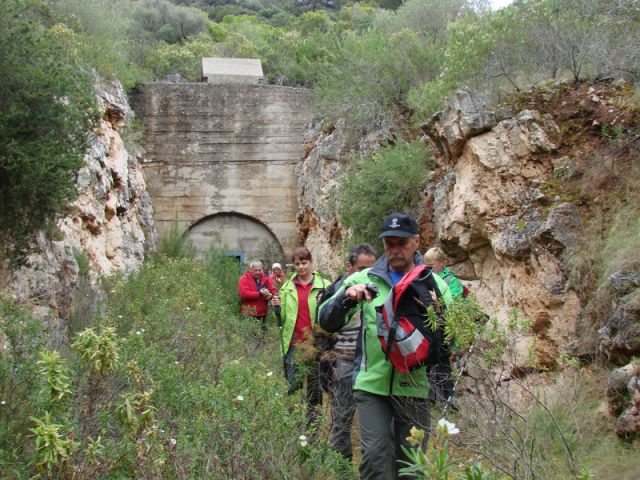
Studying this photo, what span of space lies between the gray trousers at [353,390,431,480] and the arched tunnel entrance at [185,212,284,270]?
45.5 ft

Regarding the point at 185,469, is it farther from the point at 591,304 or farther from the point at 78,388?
the point at 591,304

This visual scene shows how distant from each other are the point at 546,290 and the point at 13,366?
491 cm

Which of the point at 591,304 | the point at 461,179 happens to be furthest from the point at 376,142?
the point at 591,304

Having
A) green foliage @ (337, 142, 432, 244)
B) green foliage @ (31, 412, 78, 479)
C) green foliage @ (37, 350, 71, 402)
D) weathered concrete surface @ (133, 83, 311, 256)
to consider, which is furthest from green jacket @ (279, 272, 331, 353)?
weathered concrete surface @ (133, 83, 311, 256)

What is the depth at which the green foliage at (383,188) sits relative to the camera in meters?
10.7

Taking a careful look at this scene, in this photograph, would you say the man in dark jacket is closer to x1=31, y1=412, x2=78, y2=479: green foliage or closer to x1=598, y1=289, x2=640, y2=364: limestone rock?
x1=598, y1=289, x2=640, y2=364: limestone rock

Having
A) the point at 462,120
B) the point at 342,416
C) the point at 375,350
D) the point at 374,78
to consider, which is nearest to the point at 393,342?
the point at 375,350

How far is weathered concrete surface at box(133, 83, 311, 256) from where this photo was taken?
1781 cm

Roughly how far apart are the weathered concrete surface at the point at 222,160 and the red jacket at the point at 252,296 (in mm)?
8387

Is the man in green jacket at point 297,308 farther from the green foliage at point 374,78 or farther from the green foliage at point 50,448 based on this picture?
the green foliage at point 374,78

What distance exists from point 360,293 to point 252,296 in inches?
229

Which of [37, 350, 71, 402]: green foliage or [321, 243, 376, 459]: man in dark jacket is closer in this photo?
[37, 350, 71, 402]: green foliage

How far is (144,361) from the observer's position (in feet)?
15.3

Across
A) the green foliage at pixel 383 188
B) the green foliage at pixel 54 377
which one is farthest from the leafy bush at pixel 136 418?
the green foliage at pixel 383 188
